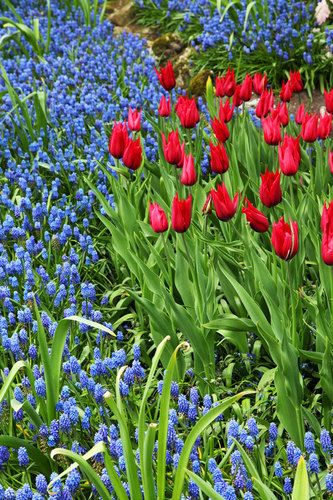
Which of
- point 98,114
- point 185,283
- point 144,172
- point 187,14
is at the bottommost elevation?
point 185,283

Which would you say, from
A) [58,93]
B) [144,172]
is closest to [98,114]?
[58,93]

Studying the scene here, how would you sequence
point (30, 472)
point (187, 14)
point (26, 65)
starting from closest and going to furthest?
1. point (30, 472)
2. point (26, 65)
3. point (187, 14)

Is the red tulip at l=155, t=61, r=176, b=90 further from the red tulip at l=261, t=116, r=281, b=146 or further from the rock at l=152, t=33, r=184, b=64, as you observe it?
the rock at l=152, t=33, r=184, b=64

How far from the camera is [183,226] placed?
2.49 meters

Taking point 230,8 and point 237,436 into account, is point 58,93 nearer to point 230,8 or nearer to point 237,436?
point 230,8

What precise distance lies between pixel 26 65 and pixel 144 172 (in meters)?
3.01

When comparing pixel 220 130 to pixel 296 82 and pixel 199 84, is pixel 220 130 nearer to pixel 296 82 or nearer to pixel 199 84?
pixel 296 82

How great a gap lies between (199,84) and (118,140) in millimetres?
3009

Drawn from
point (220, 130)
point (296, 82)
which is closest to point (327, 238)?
point (220, 130)

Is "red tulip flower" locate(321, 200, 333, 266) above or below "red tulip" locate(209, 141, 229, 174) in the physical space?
below

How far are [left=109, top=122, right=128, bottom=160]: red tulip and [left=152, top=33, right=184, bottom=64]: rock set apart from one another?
3.99 m

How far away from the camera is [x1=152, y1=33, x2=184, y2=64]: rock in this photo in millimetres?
6836

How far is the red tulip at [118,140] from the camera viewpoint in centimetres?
306

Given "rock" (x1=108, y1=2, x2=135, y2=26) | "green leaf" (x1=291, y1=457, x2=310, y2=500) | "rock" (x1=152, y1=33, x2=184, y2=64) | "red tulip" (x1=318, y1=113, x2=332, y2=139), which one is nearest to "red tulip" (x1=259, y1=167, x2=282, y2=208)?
"red tulip" (x1=318, y1=113, x2=332, y2=139)
